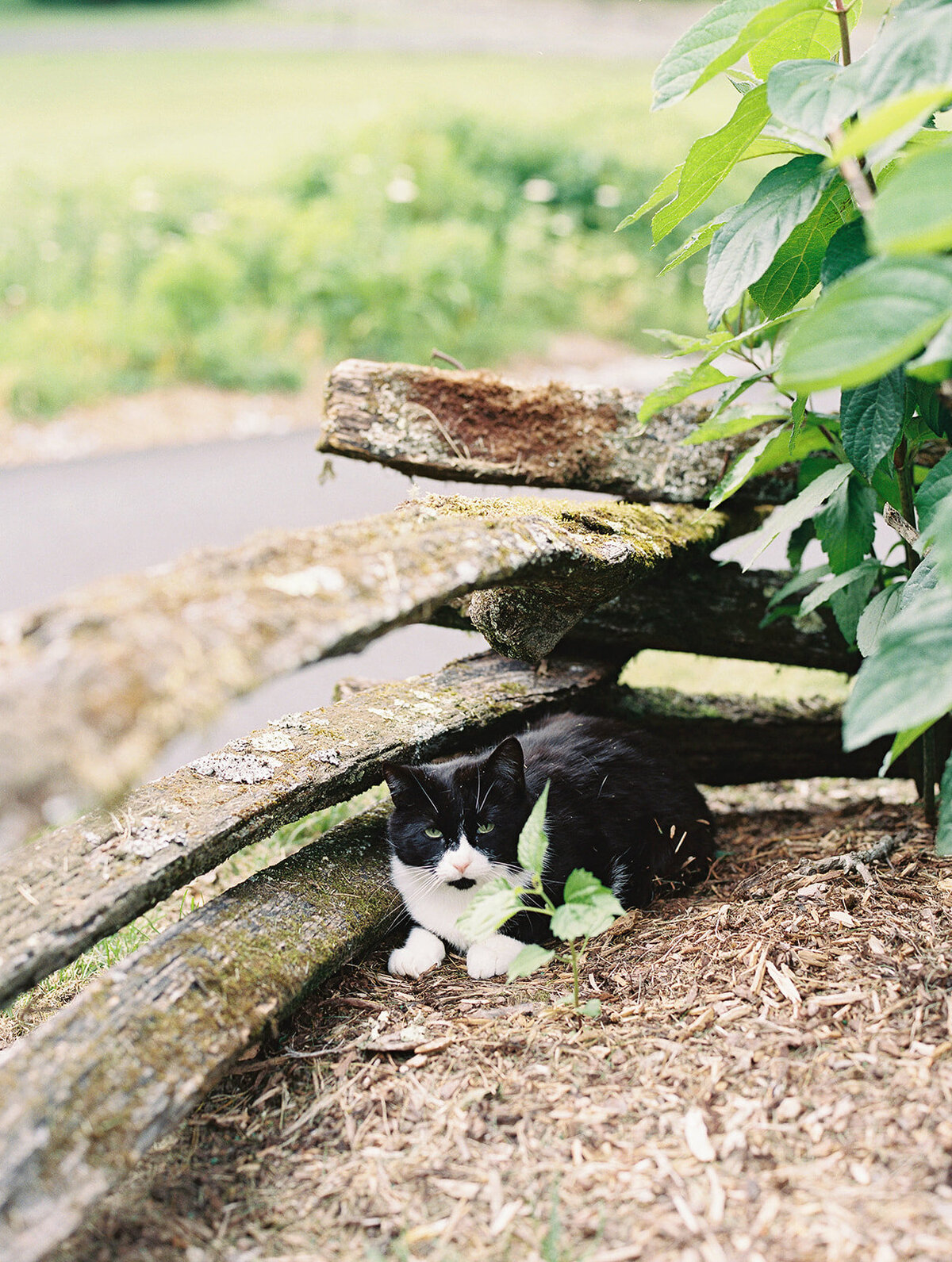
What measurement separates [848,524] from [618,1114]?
1.40m

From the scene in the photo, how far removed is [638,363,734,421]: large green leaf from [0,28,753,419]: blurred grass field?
6.07m

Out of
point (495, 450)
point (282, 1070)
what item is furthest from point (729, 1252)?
point (495, 450)

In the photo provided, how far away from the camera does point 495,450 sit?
9.30 ft

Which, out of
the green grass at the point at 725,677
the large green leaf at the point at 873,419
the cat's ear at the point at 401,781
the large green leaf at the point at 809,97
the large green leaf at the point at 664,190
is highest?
the large green leaf at the point at 809,97

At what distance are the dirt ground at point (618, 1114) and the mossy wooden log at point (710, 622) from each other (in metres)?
0.91

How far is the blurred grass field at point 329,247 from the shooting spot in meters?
8.34

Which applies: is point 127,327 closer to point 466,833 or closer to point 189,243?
point 189,243

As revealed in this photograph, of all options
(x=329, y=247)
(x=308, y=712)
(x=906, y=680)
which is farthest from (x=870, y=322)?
(x=329, y=247)

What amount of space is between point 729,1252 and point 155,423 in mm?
7569

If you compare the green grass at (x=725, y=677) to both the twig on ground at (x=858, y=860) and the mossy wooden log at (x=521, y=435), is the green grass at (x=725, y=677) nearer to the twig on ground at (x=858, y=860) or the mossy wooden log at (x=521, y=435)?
the mossy wooden log at (x=521, y=435)

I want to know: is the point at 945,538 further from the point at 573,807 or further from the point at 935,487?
the point at 573,807

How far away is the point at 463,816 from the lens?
2.46m

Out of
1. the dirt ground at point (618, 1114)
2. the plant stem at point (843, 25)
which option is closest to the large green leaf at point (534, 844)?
the dirt ground at point (618, 1114)

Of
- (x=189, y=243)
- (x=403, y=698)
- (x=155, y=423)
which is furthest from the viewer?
(x=189, y=243)
